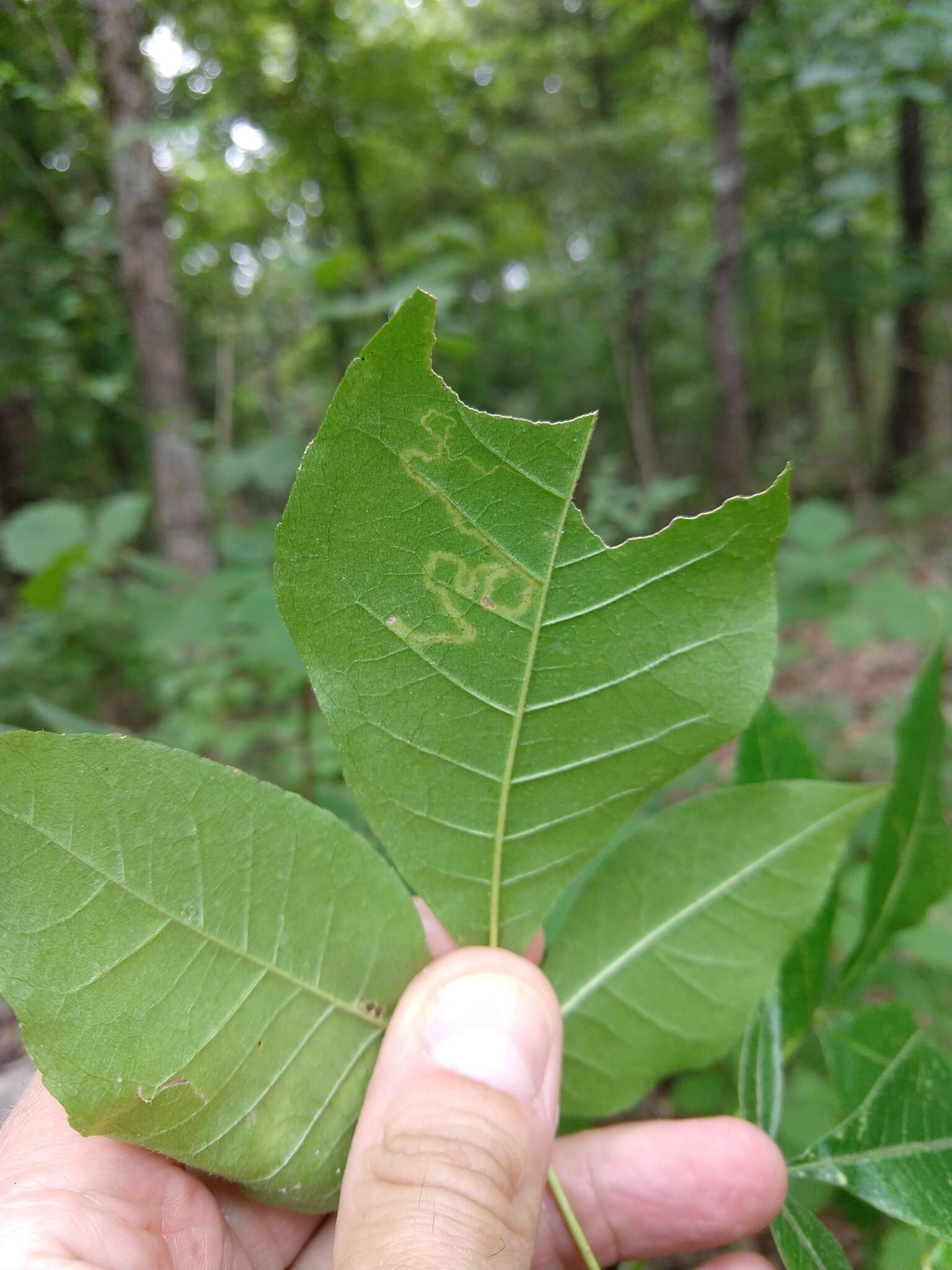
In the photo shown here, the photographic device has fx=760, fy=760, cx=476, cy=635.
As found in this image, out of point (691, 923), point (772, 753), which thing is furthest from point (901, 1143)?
point (772, 753)

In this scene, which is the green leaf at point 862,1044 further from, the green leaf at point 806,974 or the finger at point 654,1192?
the finger at point 654,1192

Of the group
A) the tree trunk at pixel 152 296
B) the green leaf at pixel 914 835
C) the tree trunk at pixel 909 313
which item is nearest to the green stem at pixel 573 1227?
the green leaf at pixel 914 835

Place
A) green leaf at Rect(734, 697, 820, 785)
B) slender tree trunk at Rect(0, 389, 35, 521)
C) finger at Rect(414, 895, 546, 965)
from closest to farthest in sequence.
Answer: green leaf at Rect(734, 697, 820, 785) < finger at Rect(414, 895, 546, 965) < slender tree trunk at Rect(0, 389, 35, 521)

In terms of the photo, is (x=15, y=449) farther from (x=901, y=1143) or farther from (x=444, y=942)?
(x=901, y=1143)

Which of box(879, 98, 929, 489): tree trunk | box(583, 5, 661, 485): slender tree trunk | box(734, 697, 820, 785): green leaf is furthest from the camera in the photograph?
box(583, 5, 661, 485): slender tree trunk

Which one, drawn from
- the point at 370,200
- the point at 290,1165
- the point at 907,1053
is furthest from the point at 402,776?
the point at 370,200

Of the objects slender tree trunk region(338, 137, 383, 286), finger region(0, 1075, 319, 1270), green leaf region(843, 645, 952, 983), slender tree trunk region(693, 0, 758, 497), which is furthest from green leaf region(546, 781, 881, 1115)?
slender tree trunk region(693, 0, 758, 497)

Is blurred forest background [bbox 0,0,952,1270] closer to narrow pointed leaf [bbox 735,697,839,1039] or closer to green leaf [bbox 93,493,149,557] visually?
green leaf [bbox 93,493,149,557]
